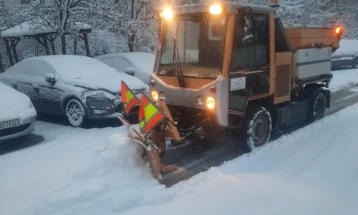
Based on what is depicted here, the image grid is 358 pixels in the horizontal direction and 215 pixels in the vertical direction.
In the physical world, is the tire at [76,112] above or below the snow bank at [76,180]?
above

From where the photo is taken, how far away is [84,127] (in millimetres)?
7832

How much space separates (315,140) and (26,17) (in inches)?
448

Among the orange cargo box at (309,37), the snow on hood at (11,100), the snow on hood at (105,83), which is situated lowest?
the snow on hood at (11,100)

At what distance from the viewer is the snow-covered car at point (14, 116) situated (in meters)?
6.45

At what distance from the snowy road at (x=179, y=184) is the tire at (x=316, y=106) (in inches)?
66.6

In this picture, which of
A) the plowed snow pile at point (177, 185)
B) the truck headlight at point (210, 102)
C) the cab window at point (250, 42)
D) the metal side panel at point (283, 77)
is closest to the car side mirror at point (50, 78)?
the plowed snow pile at point (177, 185)

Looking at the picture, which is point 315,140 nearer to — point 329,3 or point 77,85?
point 77,85

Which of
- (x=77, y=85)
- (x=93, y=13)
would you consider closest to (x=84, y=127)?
(x=77, y=85)

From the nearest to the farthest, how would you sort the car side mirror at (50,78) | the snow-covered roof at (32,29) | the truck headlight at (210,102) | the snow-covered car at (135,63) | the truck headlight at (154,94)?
the truck headlight at (210,102) → the truck headlight at (154,94) → the car side mirror at (50,78) → the snow-covered car at (135,63) → the snow-covered roof at (32,29)

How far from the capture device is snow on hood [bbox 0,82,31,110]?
6684 millimetres

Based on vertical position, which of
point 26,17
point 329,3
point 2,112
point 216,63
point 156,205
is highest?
point 329,3

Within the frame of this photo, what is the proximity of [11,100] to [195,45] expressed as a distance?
12.2ft

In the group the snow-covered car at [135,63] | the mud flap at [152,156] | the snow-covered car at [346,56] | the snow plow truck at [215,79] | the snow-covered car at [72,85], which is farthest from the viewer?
the snow-covered car at [346,56]

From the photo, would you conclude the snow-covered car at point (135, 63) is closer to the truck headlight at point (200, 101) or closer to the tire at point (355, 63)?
the truck headlight at point (200, 101)
